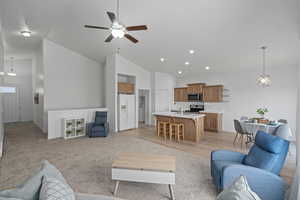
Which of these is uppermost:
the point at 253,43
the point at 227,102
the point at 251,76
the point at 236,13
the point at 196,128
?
the point at 236,13

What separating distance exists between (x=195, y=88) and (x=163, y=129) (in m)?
3.06

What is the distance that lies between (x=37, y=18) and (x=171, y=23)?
12.1 feet

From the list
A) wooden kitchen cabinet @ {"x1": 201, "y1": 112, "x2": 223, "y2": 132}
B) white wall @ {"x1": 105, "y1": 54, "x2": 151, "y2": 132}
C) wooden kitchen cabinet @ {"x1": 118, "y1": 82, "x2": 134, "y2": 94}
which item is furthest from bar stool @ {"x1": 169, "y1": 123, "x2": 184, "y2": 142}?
wooden kitchen cabinet @ {"x1": 118, "y1": 82, "x2": 134, "y2": 94}

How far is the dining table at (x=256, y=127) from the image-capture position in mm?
4113

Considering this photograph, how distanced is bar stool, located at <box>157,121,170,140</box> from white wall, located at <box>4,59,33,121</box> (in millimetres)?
8244

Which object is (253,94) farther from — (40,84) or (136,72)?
(40,84)

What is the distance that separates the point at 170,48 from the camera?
5418 mm

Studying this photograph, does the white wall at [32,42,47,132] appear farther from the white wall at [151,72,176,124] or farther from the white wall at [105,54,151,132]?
the white wall at [151,72,176,124]

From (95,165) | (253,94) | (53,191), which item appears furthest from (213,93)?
(53,191)

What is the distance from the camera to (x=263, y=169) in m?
2.17

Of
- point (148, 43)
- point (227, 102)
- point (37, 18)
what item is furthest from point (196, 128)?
point (37, 18)

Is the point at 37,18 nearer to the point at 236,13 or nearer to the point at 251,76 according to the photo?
the point at 236,13

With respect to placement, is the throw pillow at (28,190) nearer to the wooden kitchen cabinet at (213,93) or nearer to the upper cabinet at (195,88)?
the wooden kitchen cabinet at (213,93)

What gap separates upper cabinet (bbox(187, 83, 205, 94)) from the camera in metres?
7.58
